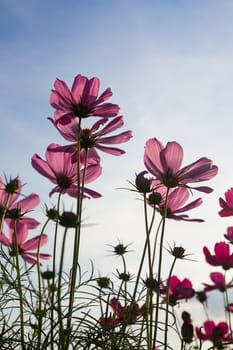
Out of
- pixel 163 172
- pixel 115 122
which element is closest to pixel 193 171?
pixel 163 172

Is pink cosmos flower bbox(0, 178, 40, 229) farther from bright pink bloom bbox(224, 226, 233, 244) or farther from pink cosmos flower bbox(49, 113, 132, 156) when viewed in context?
bright pink bloom bbox(224, 226, 233, 244)

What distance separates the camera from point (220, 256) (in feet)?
6.65

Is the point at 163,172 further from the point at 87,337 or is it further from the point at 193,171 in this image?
the point at 87,337

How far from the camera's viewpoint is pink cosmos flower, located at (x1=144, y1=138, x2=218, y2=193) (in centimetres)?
128

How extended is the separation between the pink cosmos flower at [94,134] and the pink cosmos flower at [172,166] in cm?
7

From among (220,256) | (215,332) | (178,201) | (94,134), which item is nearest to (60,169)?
(94,134)

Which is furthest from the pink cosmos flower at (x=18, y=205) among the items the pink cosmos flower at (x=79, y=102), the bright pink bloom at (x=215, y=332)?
the bright pink bloom at (x=215, y=332)

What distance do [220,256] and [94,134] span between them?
3.15 ft

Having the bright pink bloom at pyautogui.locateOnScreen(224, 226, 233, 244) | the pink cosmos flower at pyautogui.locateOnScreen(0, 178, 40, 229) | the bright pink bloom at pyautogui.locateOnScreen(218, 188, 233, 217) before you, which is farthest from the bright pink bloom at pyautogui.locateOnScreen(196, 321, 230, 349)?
the pink cosmos flower at pyautogui.locateOnScreen(0, 178, 40, 229)

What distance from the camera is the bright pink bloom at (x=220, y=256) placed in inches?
78.2

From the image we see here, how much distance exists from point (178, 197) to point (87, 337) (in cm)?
47

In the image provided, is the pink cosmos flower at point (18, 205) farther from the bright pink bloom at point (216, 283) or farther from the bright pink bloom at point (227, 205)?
the bright pink bloom at point (216, 283)

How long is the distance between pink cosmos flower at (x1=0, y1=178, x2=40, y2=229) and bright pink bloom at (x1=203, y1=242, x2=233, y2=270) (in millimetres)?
810

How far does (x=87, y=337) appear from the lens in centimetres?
108
